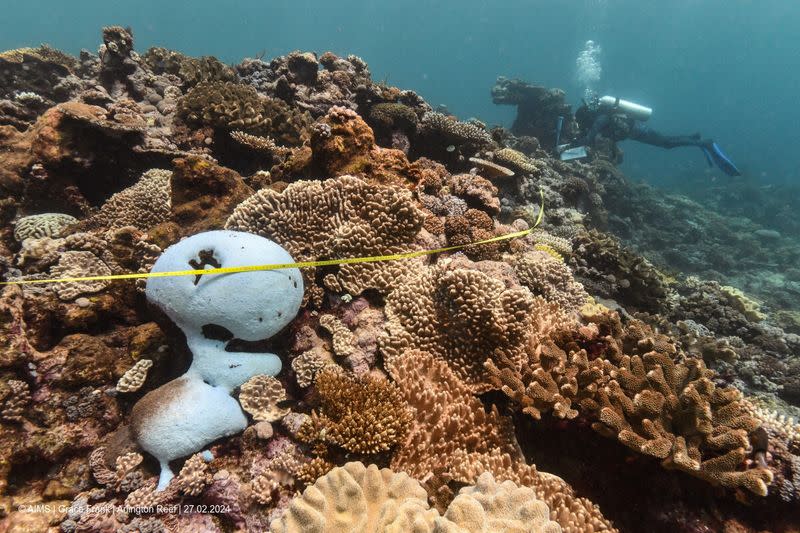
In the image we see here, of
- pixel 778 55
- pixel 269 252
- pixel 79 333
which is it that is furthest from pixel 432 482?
pixel 778 55

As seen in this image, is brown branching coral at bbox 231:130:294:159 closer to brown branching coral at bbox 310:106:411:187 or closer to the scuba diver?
brown branching coral at bbox 310:106:411:187

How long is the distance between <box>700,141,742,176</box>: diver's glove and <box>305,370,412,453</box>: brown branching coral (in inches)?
969

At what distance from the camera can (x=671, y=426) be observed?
9.61 feet

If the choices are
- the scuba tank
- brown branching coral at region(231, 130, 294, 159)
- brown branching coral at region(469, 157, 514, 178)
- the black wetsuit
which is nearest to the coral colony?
brown branching coral at region(231, 130, 294, 159)

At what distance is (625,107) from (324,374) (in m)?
25.3

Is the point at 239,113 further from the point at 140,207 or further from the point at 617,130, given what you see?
the point at 617,130

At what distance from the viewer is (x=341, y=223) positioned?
4.54 m

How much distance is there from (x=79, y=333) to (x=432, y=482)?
377 cm

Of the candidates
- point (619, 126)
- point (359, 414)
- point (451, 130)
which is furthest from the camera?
point (619, 126)

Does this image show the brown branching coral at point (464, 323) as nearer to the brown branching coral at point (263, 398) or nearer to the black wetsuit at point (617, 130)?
the brown branching coral at point (263, 398)

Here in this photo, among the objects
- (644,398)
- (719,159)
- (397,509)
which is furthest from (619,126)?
(397,509)

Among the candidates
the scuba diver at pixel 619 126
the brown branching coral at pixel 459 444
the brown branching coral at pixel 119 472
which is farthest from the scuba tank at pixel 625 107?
the brown branching coral at pixel 119 472

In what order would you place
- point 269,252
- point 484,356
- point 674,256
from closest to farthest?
point 269,252 → point 484,356 → point 674,256

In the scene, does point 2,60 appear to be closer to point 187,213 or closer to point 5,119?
point 5,119
